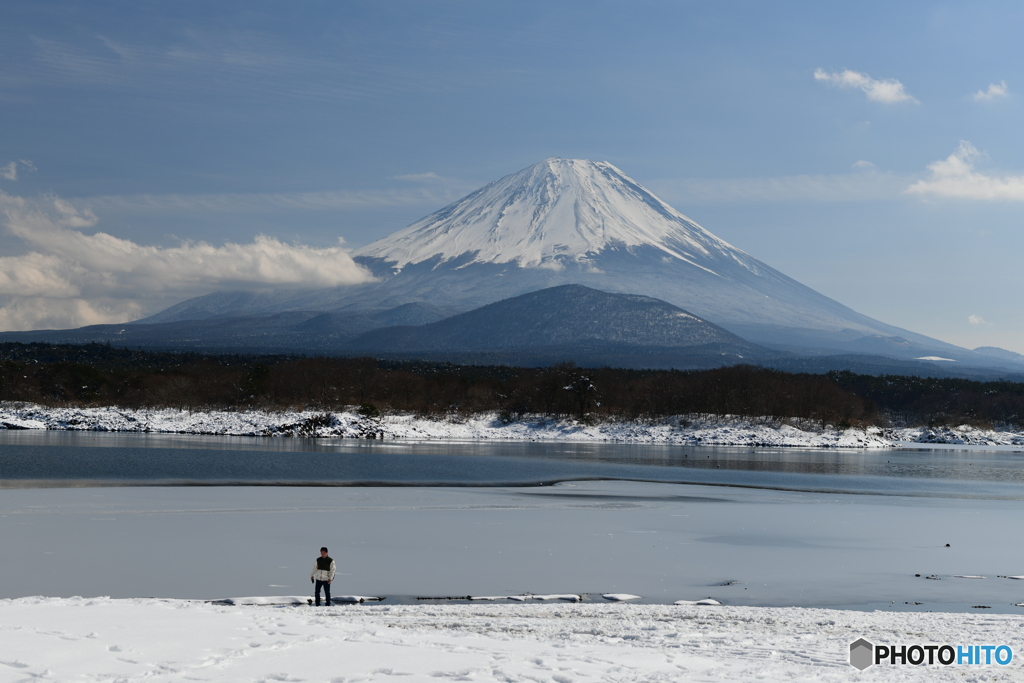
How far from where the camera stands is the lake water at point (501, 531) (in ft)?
57.8

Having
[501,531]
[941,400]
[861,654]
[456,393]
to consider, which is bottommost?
[501,531]

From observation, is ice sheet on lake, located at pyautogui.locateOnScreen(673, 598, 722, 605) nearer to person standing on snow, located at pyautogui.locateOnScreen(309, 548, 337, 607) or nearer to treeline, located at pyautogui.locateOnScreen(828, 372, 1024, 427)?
person standing on snow, located at pyautogui.locateOnScreen(309, 548, 337, 607)

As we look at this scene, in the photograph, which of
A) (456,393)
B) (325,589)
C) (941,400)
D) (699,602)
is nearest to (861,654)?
(699,602)

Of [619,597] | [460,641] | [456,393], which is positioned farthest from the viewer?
[456,393]

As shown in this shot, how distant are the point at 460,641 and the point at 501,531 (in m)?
12.0

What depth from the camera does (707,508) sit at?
104ft

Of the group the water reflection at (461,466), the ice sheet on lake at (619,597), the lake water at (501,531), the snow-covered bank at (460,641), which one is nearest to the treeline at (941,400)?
the water reflection at (461,466)

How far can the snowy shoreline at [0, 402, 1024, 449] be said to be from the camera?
81.6 m

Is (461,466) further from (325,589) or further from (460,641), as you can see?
(460,641)

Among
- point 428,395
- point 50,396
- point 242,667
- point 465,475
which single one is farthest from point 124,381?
point 242,667

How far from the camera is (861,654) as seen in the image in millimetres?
12297

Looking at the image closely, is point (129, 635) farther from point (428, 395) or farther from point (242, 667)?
point (428, 395)

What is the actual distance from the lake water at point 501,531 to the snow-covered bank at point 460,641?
1877 millimetres

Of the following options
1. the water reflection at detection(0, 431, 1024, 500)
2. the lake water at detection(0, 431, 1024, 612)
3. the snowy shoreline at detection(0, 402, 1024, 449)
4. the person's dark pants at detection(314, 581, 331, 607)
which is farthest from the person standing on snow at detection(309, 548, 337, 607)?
the snowy shoreline at detection(0, 402, 1024, 449)
